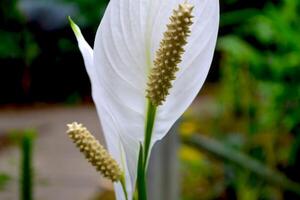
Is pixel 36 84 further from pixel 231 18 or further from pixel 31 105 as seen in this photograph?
pixel 231 18

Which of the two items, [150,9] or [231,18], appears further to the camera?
[231,18]

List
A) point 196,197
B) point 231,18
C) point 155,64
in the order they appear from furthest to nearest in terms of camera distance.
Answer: point 231,18, point 196,197, point 155,64

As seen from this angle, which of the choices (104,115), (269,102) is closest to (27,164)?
(104,115)

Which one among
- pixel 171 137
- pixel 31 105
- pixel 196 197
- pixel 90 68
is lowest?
pixel 31 105

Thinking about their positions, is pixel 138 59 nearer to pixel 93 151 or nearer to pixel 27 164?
pixel 93 151

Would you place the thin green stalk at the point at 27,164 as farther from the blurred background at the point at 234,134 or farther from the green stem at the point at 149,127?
the blurred background at the point at 234,134

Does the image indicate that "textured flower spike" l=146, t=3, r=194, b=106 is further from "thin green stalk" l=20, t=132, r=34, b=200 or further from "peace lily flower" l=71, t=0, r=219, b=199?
"thin green stalk" l=20, t=132, r=34, b=200

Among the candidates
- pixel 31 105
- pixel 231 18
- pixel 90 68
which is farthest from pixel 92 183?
pixel 31 105
